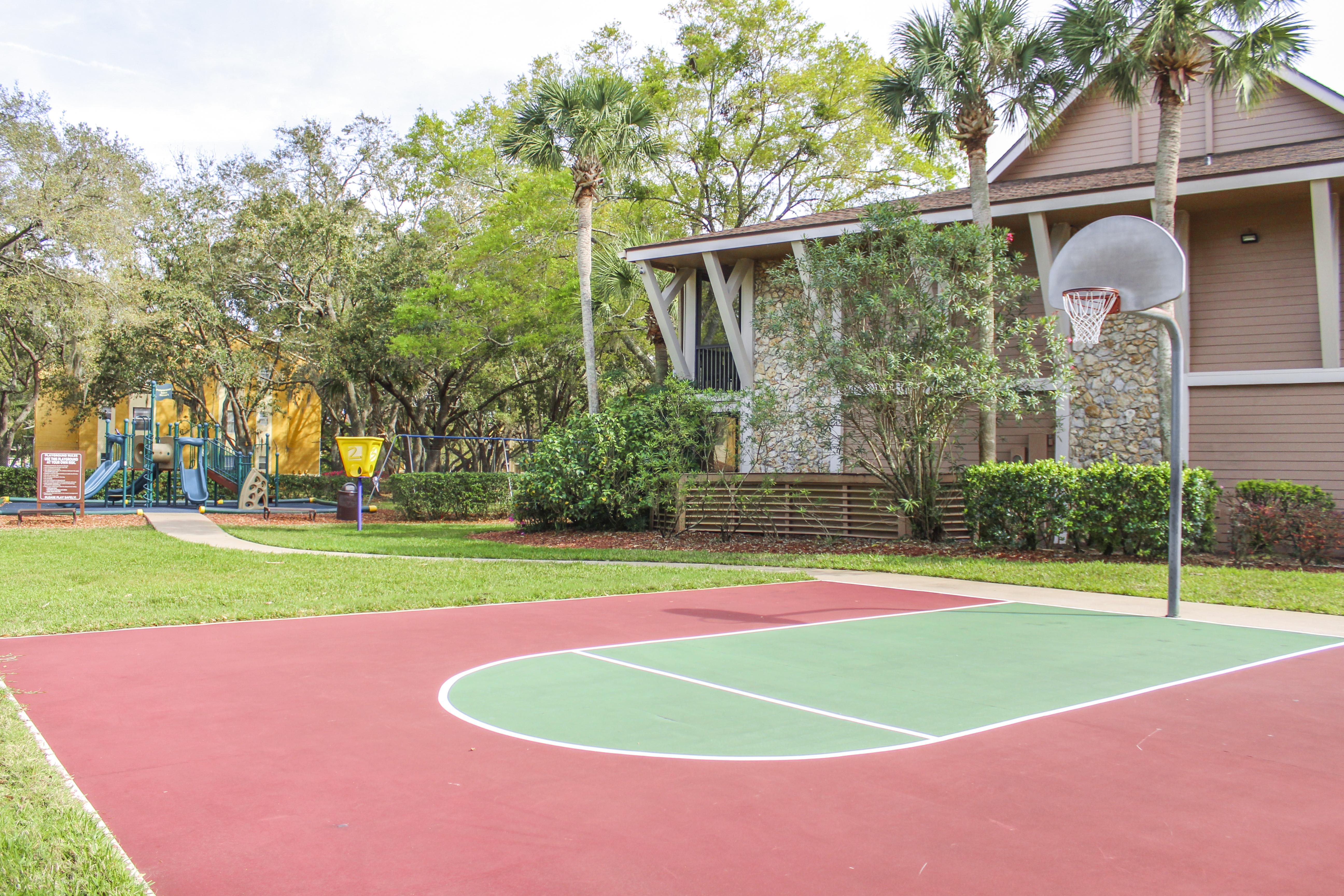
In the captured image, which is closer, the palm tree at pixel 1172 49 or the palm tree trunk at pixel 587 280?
the palm tree at pixel 1172 49

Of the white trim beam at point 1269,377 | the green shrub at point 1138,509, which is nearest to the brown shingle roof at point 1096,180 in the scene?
the white trim beam at point 1269,377

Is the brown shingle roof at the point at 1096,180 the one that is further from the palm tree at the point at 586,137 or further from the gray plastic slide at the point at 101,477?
the gray plastic slide at the point at 101,477

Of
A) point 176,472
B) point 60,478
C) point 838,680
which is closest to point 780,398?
point 838,680

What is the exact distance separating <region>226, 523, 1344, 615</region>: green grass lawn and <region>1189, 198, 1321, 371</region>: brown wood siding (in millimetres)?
5046

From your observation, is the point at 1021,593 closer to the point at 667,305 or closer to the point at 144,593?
the point at 144,593

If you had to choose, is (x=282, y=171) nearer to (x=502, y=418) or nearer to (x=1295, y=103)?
(x=502, y=418)

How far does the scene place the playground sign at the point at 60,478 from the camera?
23.5m

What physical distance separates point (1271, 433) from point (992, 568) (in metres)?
6.71

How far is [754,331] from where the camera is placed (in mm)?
22828

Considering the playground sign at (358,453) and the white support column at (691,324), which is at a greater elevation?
the white support column at (691,324)

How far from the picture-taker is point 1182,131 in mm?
19812

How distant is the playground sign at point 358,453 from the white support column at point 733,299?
9.06m

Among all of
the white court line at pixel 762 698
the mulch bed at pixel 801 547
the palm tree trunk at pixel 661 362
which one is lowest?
the white court line at pixel 762 698

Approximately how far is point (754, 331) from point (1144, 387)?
8553mm
